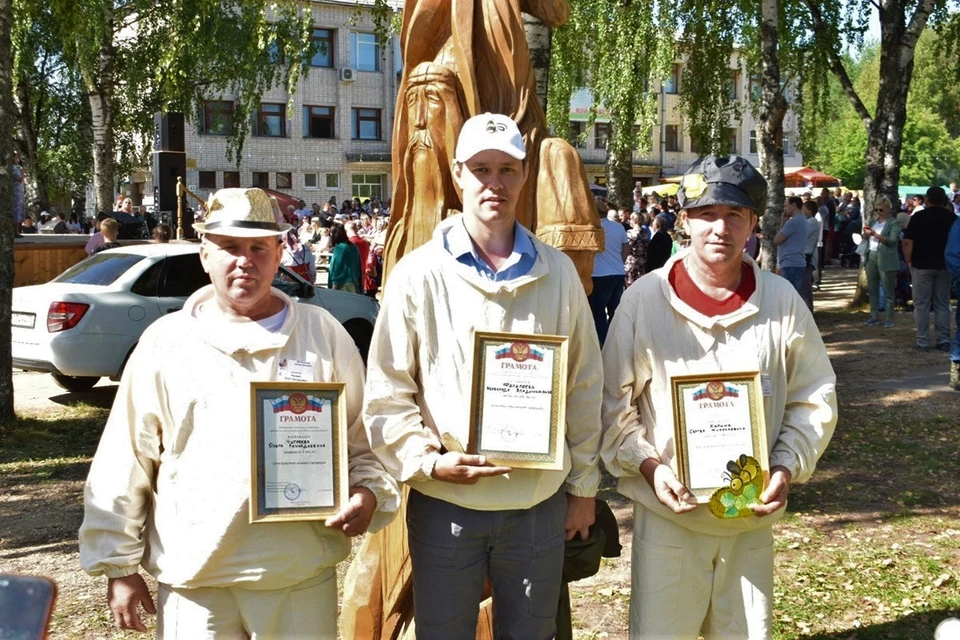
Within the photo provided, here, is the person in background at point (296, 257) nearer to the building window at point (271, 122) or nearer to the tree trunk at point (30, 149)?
the tree trunk at point (30, 149)

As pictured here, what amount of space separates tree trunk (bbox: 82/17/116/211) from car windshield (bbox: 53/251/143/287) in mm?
11975

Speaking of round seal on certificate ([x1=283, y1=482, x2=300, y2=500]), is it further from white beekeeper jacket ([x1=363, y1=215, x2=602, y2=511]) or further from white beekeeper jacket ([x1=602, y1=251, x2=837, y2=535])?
white beekeeper jacket ([x1=602, y1=251, x2=837, y2=535])

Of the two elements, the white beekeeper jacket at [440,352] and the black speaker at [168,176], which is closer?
the white beekeeper jacket at [440,352]

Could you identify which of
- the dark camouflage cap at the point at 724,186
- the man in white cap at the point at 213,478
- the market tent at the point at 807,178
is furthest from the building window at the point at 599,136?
the man in white cap at the point at 213,478

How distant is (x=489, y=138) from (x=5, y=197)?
23.9 ft

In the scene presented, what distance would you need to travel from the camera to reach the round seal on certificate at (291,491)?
2826 mm

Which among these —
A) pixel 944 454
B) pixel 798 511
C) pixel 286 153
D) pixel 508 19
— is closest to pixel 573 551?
pixel 508 19

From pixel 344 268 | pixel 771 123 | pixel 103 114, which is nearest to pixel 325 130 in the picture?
pixel 103 114

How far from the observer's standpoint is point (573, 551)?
3.37m

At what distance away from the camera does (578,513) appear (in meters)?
3.25

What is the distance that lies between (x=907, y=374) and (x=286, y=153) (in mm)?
35335

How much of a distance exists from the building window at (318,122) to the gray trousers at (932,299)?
3421 cm

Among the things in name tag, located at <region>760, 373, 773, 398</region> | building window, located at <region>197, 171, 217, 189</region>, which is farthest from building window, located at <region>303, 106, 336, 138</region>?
name tag, located at <region>760, 373, 773, 398</region>

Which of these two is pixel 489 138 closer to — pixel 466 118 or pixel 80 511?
pixel 466 118
